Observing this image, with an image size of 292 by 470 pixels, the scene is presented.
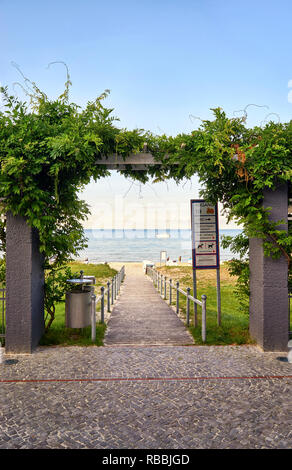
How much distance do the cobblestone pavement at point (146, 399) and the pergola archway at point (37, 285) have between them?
388 millimetres

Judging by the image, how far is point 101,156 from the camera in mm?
5961

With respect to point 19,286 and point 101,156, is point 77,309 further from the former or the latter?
point 101,156

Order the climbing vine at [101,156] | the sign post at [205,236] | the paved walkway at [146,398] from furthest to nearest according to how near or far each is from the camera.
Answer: the sign post at [205,236]
the climbing vine at [101,156]
the paved walkway at [146,398]

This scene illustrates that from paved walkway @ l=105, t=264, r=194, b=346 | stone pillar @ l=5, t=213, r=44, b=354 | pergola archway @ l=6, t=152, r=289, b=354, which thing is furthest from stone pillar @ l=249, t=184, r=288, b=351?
stone pillar @ l=5, t=213, r=44, b=354

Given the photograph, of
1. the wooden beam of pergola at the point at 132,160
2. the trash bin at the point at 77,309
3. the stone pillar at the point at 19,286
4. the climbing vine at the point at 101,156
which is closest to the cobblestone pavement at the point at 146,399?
the stone pillar at the point at 19,286

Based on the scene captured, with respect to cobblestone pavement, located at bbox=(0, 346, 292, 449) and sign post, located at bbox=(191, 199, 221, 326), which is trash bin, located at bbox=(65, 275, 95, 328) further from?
sign post, located at bbox=(191, 199, 221, 326)

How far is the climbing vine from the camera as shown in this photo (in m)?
5.45

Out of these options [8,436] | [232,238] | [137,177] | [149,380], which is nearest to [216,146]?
[137,177]


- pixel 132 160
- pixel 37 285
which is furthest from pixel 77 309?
pixel 132 160

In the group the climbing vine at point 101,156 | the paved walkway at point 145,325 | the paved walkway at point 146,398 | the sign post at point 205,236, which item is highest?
the climbing vine at point 101,156

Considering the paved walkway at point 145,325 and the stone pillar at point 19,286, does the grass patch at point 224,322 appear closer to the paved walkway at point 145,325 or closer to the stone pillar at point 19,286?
the paved walkway at point 145,325

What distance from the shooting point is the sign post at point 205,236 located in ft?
23.9

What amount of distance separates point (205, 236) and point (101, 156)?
2.99m
